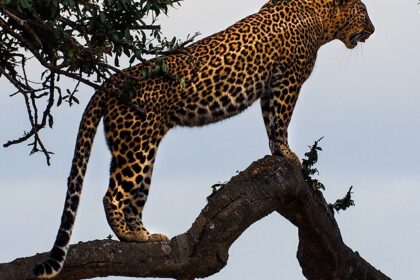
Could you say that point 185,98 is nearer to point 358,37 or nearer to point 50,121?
point 50,121

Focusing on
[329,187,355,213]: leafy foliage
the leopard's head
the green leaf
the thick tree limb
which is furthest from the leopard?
[329,187,355,213]: leafy foliage

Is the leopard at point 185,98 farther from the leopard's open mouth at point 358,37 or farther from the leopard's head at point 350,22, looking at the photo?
the leopard's open mouth at point 358,37

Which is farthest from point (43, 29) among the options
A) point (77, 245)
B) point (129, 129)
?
point (77, 245)

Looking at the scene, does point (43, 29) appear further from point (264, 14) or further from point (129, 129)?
point (264, 14)

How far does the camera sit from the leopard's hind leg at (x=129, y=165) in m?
14.4

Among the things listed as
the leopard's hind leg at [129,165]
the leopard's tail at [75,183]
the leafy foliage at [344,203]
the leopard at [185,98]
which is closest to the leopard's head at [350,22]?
the leopard at [185,98]

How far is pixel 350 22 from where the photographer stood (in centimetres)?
1692

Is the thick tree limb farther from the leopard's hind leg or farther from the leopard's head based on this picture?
the leopard's head

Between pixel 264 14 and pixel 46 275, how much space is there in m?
4.36

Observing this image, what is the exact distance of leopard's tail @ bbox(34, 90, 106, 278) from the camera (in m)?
14.0

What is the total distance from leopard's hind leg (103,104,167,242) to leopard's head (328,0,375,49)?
3.37 metres

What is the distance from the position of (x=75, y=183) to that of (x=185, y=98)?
1575mm

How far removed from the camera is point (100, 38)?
13969mm

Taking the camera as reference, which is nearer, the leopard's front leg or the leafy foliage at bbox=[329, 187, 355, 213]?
the leopard's front leg
